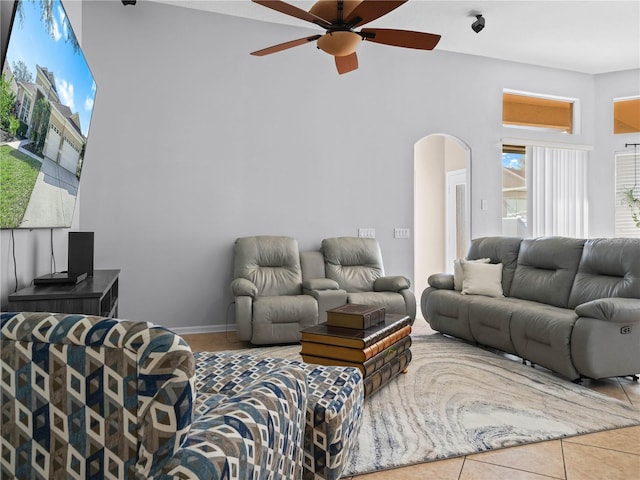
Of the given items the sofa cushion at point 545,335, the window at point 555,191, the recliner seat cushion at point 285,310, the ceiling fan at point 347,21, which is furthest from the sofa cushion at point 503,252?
the window at point 555,191

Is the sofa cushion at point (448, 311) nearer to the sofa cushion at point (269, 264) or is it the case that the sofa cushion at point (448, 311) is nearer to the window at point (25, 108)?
the sofa cushion at point (269, 264)

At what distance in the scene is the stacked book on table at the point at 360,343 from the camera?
2.54m

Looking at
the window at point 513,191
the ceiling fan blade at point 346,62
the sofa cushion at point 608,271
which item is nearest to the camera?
the sofa cushion at point 608,271

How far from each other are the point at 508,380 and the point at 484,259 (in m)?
1.58

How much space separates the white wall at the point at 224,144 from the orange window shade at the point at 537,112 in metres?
0.96

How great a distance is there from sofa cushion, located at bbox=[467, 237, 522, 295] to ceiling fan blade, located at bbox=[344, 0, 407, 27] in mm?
2646

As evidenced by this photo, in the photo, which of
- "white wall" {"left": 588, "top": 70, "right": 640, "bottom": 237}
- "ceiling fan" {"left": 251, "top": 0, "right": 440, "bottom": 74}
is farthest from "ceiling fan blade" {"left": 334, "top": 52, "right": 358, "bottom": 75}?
"white wall" {"left": 588, "top": 70, "right": 640, "bottom": 237}

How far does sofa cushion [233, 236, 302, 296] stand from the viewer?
4.55 metres

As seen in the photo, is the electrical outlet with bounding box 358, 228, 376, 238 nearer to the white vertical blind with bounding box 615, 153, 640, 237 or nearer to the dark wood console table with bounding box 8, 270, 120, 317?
the dark wood console table with bounding box 8, 270, 120, 317

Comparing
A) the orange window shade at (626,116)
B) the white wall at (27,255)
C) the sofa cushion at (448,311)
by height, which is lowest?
the sofa cushion at (448,311)

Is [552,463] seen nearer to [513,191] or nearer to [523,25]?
[523,25]

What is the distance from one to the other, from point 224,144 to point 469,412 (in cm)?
352

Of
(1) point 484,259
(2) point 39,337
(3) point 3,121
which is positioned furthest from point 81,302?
(1) point 484,259

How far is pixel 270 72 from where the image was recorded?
5.07 meters
